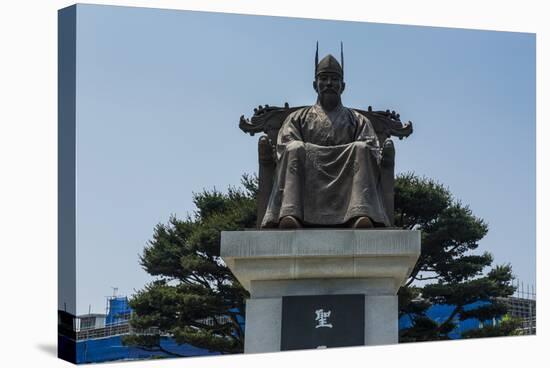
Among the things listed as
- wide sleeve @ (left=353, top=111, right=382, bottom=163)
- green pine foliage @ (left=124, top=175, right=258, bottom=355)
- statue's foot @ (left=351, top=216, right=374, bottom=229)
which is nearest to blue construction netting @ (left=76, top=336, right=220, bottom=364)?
green pine foliage @ (left=124, top=175, right=258, bottom=355)

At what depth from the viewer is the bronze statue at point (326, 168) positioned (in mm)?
6941

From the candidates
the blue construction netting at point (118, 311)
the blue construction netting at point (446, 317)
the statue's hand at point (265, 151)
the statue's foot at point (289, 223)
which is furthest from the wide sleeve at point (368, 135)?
the blue construction netting at point (446, 317)

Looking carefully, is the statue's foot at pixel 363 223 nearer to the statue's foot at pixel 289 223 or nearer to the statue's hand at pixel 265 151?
the statue's foot at pixel 289 223

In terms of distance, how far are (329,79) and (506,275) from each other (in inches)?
263

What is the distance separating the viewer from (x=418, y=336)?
12797mm

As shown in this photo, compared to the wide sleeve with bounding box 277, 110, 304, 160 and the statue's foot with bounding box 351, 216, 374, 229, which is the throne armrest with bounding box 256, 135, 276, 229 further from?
the statue's foot with bounding box 351, 216, 374, 229

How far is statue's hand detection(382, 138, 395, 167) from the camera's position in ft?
23.5

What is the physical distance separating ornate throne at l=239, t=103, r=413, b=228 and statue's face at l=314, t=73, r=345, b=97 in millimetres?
244

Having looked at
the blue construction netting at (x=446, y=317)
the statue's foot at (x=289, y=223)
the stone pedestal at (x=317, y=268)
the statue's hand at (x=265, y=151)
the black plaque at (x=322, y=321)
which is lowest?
the blue construction netting at (x=446, y=317)

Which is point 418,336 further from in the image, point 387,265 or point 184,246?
point 387,265

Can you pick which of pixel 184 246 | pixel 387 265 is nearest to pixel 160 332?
pixel 184 246

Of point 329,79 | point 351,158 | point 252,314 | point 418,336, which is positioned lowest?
point 418,336

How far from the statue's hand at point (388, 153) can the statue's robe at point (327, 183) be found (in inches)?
1.9

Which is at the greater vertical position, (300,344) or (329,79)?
(329,79)
